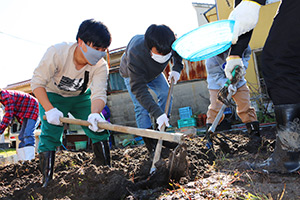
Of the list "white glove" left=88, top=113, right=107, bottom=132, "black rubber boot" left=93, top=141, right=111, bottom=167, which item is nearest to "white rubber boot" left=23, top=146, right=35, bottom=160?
"black rubber boot" left=93, top=141, right=111, bottom=167

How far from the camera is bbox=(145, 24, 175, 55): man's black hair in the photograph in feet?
8.73

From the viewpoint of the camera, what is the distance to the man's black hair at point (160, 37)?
2662 mm

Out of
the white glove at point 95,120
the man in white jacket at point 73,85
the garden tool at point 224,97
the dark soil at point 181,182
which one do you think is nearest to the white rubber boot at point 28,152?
the dark soil at point 181,182

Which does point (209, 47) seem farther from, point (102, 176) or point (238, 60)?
point (102, 176)

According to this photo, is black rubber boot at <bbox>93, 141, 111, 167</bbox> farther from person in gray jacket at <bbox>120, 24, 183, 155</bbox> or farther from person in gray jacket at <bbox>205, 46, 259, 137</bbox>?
person in gray jacket at <bbox>205, 46, 259, 137</bbox>

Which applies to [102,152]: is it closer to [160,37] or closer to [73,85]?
[73,85]

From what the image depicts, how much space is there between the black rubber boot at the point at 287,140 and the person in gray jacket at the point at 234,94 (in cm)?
121

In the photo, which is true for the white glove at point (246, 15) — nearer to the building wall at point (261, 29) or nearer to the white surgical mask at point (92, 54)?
the white surgical mask at point (92, 54)

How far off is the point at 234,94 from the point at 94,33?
2.08m

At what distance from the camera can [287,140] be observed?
177 centimetres

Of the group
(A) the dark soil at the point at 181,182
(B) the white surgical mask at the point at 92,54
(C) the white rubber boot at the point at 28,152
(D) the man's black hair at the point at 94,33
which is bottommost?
(C) the white rubber boot at the point at 28,152

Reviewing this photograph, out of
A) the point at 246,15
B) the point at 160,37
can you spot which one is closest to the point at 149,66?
the point at 160,37

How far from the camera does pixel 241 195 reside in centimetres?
156

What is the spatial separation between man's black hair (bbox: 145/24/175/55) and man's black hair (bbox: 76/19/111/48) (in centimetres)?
47
